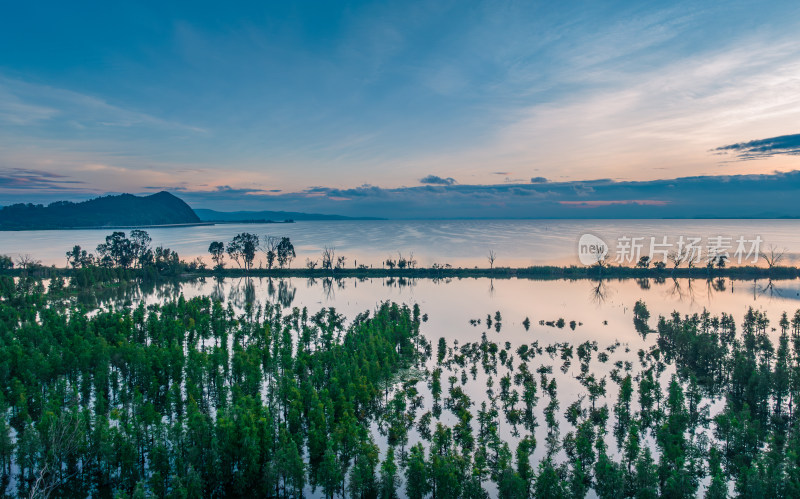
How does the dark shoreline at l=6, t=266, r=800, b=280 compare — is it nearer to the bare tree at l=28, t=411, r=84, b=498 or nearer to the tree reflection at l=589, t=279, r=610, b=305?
the tree reflection at l=589, t=279, r=610, b=305

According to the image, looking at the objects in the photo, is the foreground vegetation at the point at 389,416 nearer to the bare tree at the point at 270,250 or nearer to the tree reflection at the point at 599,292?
the tree reflection at the point at 599,292

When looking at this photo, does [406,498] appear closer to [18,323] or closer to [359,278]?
[18,323]

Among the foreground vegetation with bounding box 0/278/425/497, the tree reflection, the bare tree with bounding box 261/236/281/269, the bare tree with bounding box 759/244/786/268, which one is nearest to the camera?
the foreground vegetation with bounding box 0/278/425/497

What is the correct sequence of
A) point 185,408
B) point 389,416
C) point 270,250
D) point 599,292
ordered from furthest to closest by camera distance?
1. point 270,250
2. point 599,292
3. point 185,408
4. point 389,416

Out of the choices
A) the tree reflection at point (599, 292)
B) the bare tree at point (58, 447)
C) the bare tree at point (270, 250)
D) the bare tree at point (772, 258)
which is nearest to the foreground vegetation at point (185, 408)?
the bare tree at point (58, 447)

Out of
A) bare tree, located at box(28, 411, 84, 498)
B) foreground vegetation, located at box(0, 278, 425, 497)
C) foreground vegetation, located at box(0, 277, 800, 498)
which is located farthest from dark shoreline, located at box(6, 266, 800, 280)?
bare tree, located at box(28, 411, 84, 498)

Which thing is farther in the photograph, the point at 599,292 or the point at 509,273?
the point at 509,273

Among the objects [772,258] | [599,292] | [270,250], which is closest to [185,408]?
[599,292]

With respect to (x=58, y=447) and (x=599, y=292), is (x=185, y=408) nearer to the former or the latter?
(x=58, y=447)

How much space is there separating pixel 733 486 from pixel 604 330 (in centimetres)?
2453

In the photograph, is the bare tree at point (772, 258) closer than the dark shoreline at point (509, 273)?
Yes

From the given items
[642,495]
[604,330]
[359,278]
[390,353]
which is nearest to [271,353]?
[390,353]

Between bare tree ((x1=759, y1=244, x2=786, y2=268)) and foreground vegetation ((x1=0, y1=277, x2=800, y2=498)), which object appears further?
bare tree ((x1=759, y1=244, x2=786, y2=268))

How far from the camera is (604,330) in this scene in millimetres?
41938
